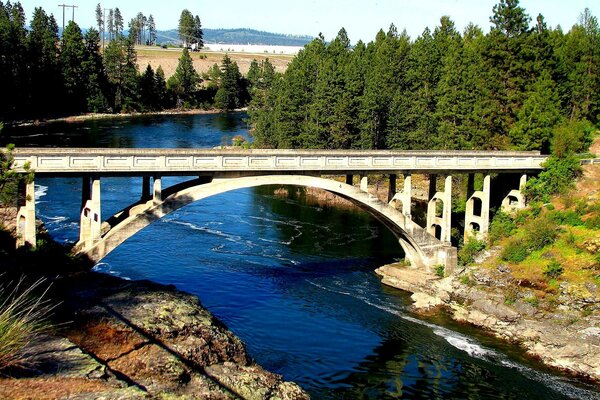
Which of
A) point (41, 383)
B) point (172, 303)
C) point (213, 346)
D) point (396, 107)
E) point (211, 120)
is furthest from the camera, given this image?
point (211, 120)

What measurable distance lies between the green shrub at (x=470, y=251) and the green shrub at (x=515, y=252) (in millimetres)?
2171

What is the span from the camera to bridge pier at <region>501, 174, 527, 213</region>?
4341 centimetres

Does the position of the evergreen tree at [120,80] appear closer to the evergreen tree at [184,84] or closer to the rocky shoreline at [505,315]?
the evergreen tree at [184,84]

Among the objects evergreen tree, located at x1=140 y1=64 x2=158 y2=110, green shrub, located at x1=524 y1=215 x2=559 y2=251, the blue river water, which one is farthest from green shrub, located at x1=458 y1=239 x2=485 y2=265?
evergreen tree, located at x1=140 y1=64 x2=158 y2=110

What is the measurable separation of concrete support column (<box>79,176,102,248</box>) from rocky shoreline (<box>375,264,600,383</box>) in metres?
17.6

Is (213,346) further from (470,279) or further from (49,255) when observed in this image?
(470,279)

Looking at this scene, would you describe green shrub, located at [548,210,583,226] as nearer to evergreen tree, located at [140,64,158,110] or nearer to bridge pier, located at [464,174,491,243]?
bridge pier, located at [464,174,491,243]

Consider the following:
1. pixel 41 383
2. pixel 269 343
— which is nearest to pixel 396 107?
pixel 269 343

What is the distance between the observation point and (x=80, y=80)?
124 meters

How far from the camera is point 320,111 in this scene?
7025cm

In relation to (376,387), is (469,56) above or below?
above

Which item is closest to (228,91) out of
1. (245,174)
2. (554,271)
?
(245,174)

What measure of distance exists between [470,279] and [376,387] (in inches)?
528

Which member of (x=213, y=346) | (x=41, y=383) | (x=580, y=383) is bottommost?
(x=580, y=383)
